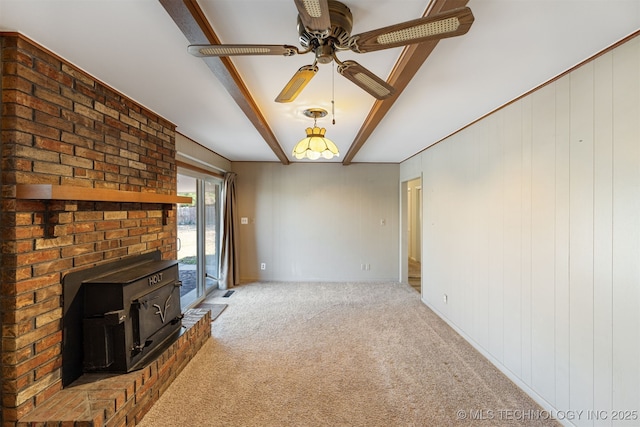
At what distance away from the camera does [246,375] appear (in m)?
2.37

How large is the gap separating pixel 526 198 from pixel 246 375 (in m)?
2.82

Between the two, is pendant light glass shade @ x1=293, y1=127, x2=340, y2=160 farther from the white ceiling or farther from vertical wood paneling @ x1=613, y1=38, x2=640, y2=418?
A: vertical wood paneling @ x1=613, y1=38, x2=640, y2=418

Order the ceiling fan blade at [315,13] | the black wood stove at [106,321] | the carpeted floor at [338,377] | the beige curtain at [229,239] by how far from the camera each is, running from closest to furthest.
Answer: the ceiling fan blade at [315,13], the black wood stove at [106,321], the carpeted floor at [338,377], the beige curtain at [229,239]

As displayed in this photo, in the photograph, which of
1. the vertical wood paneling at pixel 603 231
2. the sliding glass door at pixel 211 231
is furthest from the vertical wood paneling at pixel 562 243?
the sliding glass door at pixel 211 231

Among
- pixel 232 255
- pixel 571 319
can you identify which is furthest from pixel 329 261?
pixel 571 319

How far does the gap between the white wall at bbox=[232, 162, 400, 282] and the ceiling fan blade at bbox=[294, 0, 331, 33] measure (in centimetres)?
434

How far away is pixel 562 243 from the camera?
1.85m

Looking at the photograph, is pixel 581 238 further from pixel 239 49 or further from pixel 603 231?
pixel 239 49

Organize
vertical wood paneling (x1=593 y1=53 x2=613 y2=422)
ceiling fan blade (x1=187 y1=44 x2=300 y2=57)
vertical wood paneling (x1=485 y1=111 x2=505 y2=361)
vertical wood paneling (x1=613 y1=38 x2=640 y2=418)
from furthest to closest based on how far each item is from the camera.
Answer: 1. vertical wood paneling (x1=485 y1=111 x2=505 y2=361)
2. vertical wood paneling (x1=593 y1=53 x2=613 y2=422)
3. vertical wood paneling (x1=613 y1=38 x2=640 y2=418)
4. ceiling fan blade (x1=187 y1=44 x2=300 y2=57)

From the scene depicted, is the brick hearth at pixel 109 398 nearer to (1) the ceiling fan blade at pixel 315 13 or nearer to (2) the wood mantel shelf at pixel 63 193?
(2) the wood mantel shelf at pixel 63 193

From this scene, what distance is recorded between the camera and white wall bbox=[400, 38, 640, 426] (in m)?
1.48

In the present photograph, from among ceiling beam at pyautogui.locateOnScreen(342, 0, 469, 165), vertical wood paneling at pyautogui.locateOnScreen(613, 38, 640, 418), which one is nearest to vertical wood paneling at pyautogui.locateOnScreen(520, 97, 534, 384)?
vertical wood paneling at pyautogui.locateOnScreen(613, 38, 640, 418)

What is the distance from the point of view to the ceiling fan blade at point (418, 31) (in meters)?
0.91

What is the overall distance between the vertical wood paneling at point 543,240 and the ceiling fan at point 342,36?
4.57 ft
